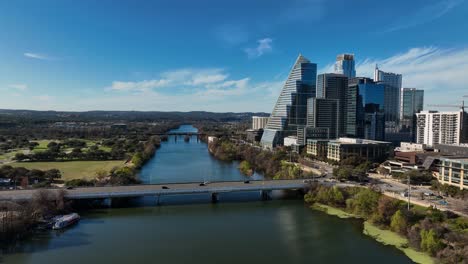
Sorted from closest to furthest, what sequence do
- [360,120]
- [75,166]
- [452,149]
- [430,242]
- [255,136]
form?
[430,242], [75,166], [452,149], [360,120], [255,136]

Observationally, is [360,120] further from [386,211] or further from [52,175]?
[52,175]

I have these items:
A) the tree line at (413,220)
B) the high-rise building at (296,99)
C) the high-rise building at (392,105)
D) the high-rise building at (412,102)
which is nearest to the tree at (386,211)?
the tree line at (413,220)

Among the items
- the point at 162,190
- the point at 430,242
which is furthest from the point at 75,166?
the point at 430,242

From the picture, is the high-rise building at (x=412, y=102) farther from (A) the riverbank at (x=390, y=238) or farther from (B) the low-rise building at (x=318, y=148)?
(A) the riverbank at (x=390, y=238)

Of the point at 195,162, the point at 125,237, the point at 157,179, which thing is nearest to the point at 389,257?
the point at 125,237

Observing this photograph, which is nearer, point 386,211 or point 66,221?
point 66,221

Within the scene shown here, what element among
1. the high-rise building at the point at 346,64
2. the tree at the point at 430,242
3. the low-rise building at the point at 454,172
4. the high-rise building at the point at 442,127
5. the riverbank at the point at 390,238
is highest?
the high-rise building at the point at 346,64

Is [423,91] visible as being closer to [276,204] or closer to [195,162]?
[195,162]
